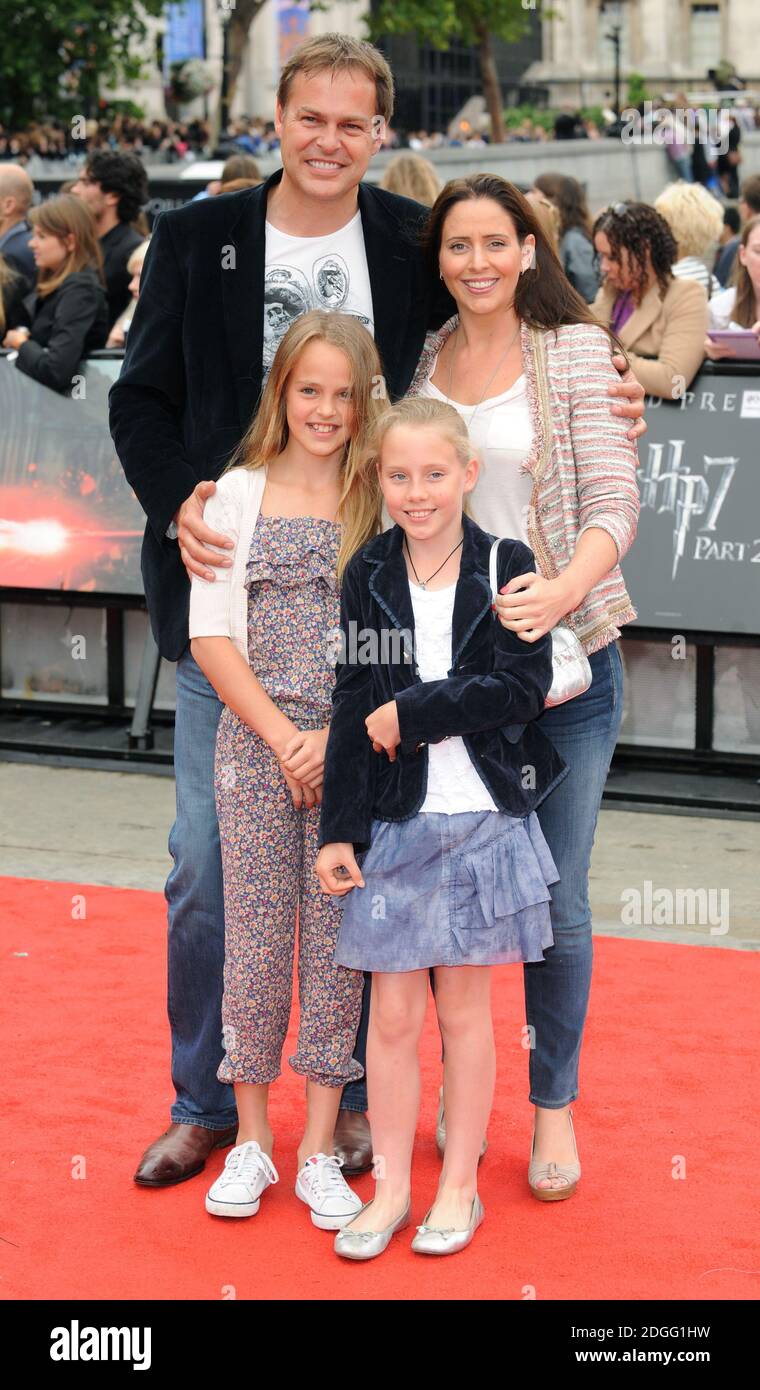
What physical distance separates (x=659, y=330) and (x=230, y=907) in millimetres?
4218

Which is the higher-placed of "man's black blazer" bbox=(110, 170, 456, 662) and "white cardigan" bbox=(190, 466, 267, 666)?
"man's black blazer" bbox=(110, 170, 456, 662)

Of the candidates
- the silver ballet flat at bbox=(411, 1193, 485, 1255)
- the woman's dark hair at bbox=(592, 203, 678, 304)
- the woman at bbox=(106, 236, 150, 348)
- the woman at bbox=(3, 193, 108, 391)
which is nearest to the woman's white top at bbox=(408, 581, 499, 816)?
the silver ballet flat at bbox=(411, 1193, 485, 1255)

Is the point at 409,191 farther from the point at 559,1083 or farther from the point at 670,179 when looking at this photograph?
the point at 670,179

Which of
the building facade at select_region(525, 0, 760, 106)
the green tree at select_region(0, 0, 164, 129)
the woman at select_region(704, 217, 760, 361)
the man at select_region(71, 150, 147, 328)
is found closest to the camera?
the woman at select_region(704, 217, 760, 361)

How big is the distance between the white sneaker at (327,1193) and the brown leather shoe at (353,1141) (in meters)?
0.15

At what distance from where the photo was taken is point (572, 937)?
3826 mm

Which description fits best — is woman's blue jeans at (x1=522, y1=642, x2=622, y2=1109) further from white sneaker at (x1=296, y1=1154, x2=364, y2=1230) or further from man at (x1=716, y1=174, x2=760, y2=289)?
man at (x1=716, y1=174, x2=760, y2=289)

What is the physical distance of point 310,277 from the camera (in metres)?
3.83

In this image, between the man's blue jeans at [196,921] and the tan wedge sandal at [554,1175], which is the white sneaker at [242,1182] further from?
the tan wedge sandal at [554,1175]

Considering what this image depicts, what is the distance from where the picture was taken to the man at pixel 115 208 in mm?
8734

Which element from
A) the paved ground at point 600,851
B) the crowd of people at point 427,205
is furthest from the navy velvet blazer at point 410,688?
the crowd of people at point 427,205

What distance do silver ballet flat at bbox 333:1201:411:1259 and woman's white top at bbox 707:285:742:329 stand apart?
5.27 m

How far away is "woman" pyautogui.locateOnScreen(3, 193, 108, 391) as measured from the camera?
7758 millimetres

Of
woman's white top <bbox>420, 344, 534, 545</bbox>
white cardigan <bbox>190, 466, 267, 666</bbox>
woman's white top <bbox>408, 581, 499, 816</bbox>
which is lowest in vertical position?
woman's white top <bbox>408, 581, 499, 816</bbox>
